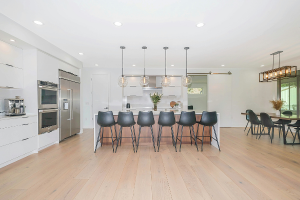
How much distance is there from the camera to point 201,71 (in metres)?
6.89

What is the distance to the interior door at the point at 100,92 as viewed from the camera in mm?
6598

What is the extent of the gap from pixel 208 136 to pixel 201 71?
3.60m

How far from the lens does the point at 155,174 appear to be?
248 centimetres

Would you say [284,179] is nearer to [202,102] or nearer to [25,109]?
[25,109]

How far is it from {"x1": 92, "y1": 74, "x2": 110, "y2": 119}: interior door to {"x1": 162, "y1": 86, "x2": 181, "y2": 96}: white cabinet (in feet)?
7.91

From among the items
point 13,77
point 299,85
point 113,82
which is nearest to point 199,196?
point 13,77

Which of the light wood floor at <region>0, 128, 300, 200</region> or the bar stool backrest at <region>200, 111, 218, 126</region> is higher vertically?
the bar stool backrest at <region>200, 111, 218, 126</region>

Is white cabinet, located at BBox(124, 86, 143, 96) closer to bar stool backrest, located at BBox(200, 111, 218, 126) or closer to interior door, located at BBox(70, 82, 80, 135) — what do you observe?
interior door, located at BBox(70, 82, 80, 135)

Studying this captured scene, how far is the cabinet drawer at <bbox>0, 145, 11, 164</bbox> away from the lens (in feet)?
8.85

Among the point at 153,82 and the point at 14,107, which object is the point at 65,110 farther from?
the point at 153,82

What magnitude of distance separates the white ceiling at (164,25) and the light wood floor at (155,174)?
253 cm

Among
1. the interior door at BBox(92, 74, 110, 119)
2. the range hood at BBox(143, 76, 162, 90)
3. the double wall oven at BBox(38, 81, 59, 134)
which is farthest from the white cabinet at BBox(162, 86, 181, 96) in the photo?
the double wall oven at BBox(38, 81, 59, 134)

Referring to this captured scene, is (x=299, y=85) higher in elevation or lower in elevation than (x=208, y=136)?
higher

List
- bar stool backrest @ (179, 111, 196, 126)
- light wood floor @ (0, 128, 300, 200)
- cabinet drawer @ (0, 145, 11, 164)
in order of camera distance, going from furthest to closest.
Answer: bar stool backrest @ (179, 111, 196, 126), cabinet drawer @ (0, 145, 11, 164), light wood floor @ (0, 128, 300, 200)
